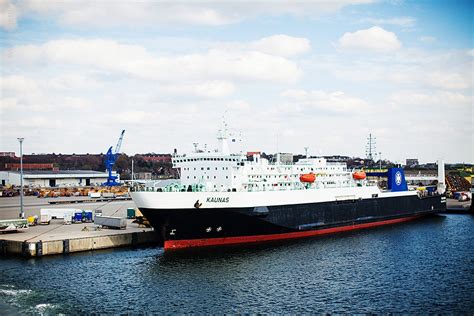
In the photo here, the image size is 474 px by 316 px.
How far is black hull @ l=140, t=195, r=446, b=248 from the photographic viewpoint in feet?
110

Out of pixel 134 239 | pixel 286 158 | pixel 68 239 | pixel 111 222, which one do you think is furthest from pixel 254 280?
pixel 286 158

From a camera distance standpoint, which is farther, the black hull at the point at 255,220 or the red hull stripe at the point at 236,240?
the red hull stripe at the point at 236,240

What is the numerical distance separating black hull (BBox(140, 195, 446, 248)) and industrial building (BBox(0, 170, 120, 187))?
68.4 m

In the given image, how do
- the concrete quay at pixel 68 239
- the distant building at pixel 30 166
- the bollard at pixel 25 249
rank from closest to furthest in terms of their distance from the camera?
the bollard at pixel 25 249 < the concrete quay at pixel 68 239 < the distant building at pixel 30 166

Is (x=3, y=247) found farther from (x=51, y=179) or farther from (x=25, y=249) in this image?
(x=51, y=179)

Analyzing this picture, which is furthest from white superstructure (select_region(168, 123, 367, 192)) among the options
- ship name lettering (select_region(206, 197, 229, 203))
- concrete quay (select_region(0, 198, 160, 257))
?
concrete quay (select_region(0, 198, 160, 257))

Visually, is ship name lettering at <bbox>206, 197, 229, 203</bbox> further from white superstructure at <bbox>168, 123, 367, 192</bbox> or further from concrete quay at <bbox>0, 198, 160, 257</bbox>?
concrete quay at <bbox>0, 198, 160, 257</bbox>

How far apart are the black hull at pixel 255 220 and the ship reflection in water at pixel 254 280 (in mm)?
1206

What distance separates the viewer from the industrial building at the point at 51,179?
319 ft

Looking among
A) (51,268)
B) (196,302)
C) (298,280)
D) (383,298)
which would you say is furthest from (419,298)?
(51,268)

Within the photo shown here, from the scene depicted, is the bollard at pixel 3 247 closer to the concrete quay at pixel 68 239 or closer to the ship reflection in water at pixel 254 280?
the concrete quay at pixel 68 239

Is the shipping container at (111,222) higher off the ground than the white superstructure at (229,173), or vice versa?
the white superstructure at (229,173)

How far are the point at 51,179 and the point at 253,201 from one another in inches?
2997

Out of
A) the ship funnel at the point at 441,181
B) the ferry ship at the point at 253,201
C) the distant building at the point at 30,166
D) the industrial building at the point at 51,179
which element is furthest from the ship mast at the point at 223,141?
the distant building at the point at 30,166
